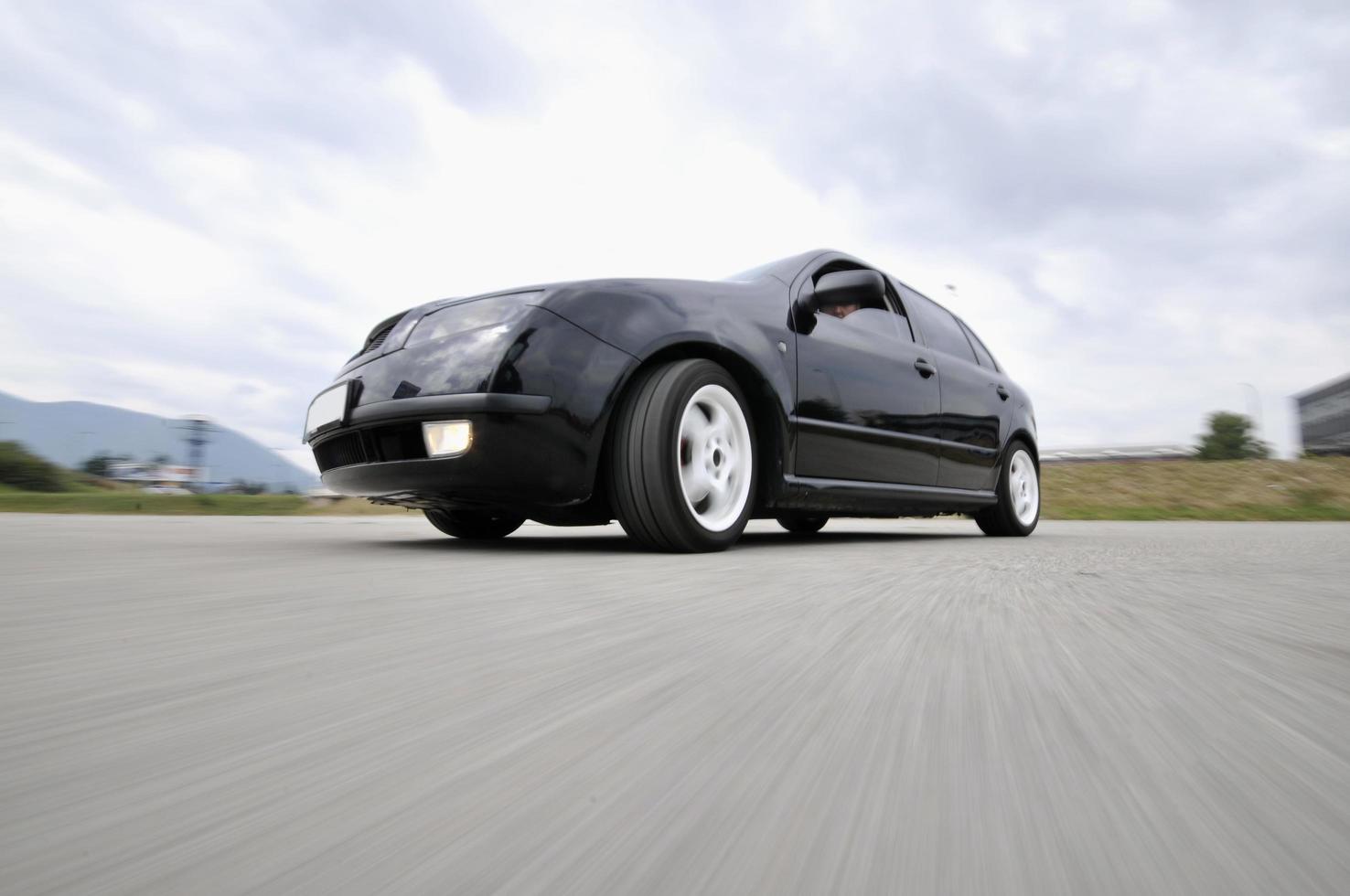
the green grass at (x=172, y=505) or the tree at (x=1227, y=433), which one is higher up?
the tree at (x=1227, y=433)

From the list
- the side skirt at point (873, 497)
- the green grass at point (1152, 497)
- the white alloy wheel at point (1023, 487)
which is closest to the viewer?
the side skirt at point (873, 497)

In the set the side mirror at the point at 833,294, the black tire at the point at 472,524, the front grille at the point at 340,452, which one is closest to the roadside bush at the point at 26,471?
the black tire at the point at 472,524

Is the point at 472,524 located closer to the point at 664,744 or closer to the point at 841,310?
the point at 841,310

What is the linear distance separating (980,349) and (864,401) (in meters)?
2.41

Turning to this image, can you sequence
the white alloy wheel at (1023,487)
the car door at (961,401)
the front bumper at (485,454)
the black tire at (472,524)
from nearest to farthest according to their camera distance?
1. the front bumper at (485,454)
2. the black tire at (472,524)
3. the car door at (961,401)
4. the white alloy wheel at (1023,487)

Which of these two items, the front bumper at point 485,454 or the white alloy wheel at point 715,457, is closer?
the front bumper at point 485,454

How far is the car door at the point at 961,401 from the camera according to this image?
5.54 m

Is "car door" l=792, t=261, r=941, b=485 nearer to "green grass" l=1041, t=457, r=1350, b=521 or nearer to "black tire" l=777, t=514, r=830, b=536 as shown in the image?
"black tire" l=777, t=514, r=830, b=536

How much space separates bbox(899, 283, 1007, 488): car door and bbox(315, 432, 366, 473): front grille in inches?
134

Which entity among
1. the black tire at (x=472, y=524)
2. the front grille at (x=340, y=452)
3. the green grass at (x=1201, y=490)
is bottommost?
the black tire at (x=472, y=524)

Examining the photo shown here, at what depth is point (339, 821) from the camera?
2.41 ft

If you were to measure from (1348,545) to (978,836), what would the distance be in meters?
5.19

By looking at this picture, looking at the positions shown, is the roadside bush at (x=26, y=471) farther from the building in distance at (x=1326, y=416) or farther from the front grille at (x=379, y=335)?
the building in distance at (x=1326, y=416)

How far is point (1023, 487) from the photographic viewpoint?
269 inches
